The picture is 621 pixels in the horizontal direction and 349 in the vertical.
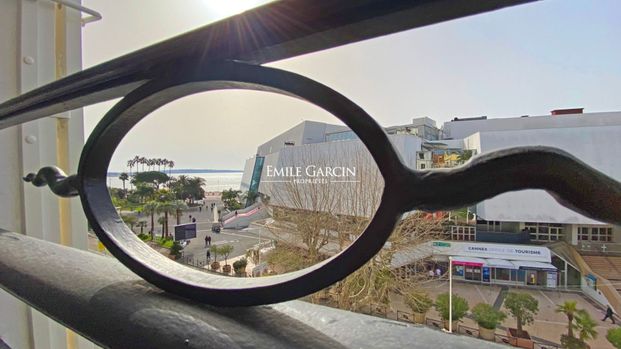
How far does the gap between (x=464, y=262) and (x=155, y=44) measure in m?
5.50

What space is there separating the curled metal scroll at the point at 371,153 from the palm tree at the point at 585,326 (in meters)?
3.85

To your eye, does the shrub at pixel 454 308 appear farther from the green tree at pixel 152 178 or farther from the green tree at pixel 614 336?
the green tree at pixel 152 178

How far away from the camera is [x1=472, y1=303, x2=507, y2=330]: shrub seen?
2829mm

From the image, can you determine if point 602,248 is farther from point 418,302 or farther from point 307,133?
point 307,133

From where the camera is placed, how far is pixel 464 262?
4.93 metres

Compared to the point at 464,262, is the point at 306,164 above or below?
above

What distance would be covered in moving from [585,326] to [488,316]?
0.91 metres

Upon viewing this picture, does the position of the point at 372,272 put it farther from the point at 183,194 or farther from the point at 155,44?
the point at 183,194

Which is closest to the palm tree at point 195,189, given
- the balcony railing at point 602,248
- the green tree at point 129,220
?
the green tree at point 129,220

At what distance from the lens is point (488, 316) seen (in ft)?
9.68

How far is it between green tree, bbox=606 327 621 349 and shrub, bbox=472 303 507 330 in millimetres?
743

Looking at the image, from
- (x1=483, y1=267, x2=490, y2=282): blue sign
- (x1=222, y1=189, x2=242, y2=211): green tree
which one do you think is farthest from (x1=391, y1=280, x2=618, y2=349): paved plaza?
(x1=222, y1=189, x2=242, y2=211): green tree

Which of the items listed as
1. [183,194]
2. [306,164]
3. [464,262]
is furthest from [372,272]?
[183,194]

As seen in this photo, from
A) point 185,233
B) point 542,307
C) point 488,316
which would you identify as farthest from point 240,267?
point 542,307
